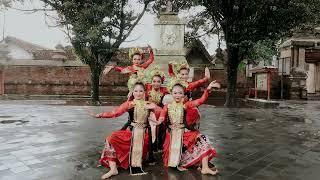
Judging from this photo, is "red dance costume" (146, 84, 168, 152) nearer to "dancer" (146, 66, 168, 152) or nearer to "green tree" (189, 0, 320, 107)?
"dancer" (146, 66, 168, 152)

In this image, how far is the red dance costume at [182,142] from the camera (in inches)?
212

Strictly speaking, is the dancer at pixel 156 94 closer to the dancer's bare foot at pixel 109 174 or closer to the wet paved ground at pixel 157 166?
the wet paved ground at pixel 157 166

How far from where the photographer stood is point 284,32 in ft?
52.6

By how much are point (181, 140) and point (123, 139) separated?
91 cm

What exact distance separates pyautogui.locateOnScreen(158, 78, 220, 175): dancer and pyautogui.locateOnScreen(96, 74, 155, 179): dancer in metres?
0.34

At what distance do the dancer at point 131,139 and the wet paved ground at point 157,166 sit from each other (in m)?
0.19

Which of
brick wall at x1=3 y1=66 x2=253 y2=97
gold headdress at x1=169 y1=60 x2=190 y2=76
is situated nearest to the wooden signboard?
brick wall at x1=3 y1=66 x2=253 y2=97

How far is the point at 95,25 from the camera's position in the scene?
16.7 m

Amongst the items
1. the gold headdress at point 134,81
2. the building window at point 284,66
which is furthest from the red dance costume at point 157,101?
the building window at point 284,66

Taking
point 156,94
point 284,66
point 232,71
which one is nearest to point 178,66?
point 156,94

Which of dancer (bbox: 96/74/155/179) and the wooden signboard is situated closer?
dancer (bbox: 96/74/155/179)

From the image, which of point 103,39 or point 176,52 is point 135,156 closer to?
point 176,52

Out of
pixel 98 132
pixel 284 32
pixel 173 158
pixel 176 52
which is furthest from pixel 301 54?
pixel 173 158

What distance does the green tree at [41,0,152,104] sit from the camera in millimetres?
16453
